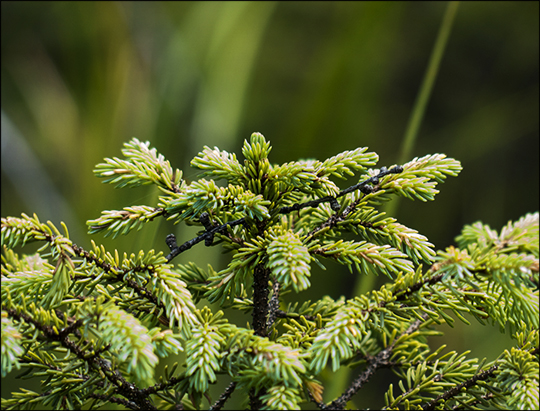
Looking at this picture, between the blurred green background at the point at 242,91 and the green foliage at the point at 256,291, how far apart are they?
0.60 metres

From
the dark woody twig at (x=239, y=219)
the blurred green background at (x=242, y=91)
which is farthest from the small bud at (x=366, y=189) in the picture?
the blurred green background at (x=242, y=91)

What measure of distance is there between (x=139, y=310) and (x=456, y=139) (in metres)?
1.01

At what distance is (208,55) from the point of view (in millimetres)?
1002

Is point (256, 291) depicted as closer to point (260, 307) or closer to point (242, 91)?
point (260, 307)

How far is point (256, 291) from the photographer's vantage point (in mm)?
260

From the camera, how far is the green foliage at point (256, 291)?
0.65 ft

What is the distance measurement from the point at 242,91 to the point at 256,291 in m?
0.70

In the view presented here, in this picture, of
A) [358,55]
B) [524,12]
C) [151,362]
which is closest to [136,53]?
[358,55]

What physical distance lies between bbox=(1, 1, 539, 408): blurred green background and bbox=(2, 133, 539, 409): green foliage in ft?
1.96

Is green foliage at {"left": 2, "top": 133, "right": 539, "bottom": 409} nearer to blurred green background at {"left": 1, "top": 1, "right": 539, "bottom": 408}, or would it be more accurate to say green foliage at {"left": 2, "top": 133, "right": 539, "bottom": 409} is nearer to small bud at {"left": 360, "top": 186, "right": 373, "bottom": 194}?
small bud at {"left": 360, "top": 186, "right": 373, "bottom": 194}

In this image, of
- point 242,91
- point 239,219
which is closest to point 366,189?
point 239,219

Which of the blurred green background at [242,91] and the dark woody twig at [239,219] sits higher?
the blurred green background at [242,91]

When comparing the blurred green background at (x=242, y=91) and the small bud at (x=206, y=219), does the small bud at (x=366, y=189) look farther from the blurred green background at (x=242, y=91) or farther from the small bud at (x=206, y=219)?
the blurred green background at (x=242, y=91)

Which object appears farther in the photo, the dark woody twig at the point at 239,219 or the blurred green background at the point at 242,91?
the blurred green background at the point at 242,91
